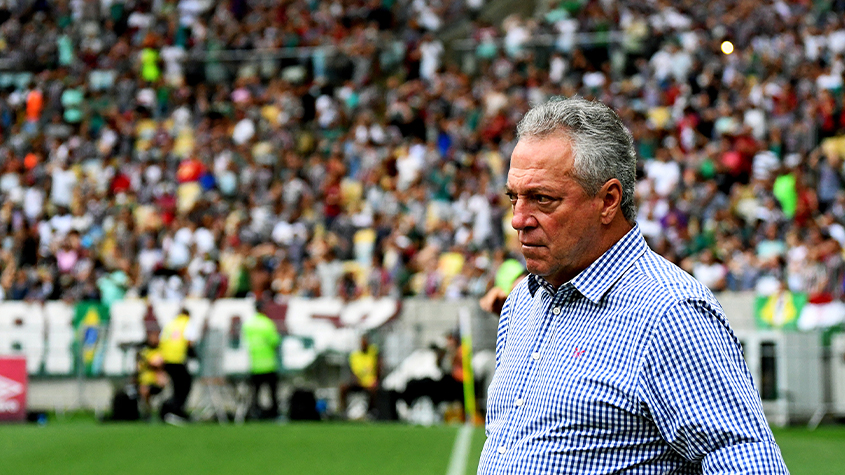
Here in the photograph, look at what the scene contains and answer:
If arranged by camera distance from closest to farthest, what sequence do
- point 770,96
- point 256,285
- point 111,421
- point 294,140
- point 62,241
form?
1. point 111,421
2. point 256,285
3. point 770,96
4. point 62,241
5. point 294,140

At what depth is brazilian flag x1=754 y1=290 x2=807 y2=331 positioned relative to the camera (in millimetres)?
14383

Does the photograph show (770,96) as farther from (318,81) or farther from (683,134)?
(318,81)

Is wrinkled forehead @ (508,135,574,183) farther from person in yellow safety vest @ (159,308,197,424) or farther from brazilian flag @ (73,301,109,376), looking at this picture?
brazilian flag @ (73,301,109,376)

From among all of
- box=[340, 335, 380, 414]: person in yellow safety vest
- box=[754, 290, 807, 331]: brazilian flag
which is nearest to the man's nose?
box=[754, 290, 807, 331]: brazilian flag

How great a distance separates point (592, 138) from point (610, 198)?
5.5 inches

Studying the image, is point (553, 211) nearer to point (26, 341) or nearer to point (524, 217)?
point (524, 217)

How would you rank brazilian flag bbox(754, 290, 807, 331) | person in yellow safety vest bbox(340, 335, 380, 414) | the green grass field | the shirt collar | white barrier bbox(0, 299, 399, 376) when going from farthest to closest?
1. white barrier bbox(0, 299, 399, 376)
2. person in yellow safety vest bbox(340, 335, 380, 414)
3. brazilian flag bbox(754, 290, 807, 331)
4. the green grass field
5. the shirt collar

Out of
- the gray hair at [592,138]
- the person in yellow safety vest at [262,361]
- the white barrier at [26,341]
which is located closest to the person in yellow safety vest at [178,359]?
the person in yellow safety vest at [262,361]

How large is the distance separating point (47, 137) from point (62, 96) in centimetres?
128

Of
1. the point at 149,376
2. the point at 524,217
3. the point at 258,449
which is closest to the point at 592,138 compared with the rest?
the point at 524,217

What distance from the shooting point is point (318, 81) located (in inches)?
954

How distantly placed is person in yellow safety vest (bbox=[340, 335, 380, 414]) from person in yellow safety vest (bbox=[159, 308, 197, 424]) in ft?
6.67

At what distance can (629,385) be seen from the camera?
7.87 feet

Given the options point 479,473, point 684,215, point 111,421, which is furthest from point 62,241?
point 479,473
